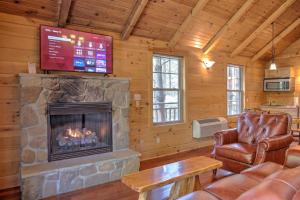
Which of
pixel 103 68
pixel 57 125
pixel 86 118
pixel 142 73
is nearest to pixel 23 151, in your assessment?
pixel 57 125

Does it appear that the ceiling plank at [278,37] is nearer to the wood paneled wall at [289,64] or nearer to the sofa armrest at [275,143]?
the wood paneled wall at [289,64]

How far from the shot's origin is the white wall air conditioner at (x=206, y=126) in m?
5.02

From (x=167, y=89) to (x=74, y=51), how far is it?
210cm

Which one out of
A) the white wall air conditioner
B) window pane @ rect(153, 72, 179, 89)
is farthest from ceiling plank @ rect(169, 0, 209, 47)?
the white wall air conditioner

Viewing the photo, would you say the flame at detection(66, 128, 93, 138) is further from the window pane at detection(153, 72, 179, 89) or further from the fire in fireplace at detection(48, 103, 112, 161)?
the window pane at detection(153, 72, 179, 89)

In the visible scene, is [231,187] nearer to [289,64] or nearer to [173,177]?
[173,177]

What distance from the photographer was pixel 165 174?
2.03 meters

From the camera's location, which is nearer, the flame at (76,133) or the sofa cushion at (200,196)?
the sofa cushion at (200,196)

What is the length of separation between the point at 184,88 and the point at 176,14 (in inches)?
61.4

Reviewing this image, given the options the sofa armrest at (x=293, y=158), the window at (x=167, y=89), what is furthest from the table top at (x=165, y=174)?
the window at (x=167, y=89)

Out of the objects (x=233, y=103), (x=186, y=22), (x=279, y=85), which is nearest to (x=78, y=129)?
(x=186, y=22)

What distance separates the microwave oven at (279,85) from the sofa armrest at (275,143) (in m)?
3.88

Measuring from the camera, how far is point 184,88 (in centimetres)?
490

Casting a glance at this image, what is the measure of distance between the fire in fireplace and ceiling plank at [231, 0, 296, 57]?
150 inches
